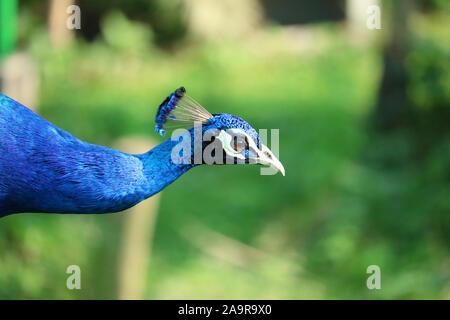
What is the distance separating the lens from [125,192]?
152 centimetres

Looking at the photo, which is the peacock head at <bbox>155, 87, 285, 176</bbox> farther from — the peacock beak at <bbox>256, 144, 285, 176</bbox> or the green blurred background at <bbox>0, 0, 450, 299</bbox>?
the green blurred background at <bbox>0, 0, 450, 299</bbox>

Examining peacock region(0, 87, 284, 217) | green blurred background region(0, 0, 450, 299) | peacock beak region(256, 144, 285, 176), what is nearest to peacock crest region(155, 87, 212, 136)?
peacock region(0, 87, 284, 217)

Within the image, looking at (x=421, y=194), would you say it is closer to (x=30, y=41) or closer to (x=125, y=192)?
(x=125, y=192)

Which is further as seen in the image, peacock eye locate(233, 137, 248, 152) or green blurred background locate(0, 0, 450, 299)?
green blurred background locate(0, 0, 450, 299)

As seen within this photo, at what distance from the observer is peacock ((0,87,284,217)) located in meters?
1.46

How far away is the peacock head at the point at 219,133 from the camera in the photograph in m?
1.44

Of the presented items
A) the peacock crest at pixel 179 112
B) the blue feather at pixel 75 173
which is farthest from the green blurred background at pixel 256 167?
the peacock crest at pixel 179 112

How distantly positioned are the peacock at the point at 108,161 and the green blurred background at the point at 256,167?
1484mm

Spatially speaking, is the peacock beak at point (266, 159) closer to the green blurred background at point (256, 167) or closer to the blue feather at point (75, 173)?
the blue feather at point (75, 173)

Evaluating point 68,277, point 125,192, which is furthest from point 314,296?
point 125,192

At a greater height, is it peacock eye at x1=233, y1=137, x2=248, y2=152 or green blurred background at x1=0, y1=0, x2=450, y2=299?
green blurred background at x1=0, y1=0, x2=450, y2=299

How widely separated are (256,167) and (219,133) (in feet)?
12.6

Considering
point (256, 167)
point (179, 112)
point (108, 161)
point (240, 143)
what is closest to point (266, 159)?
point (240, 143)
